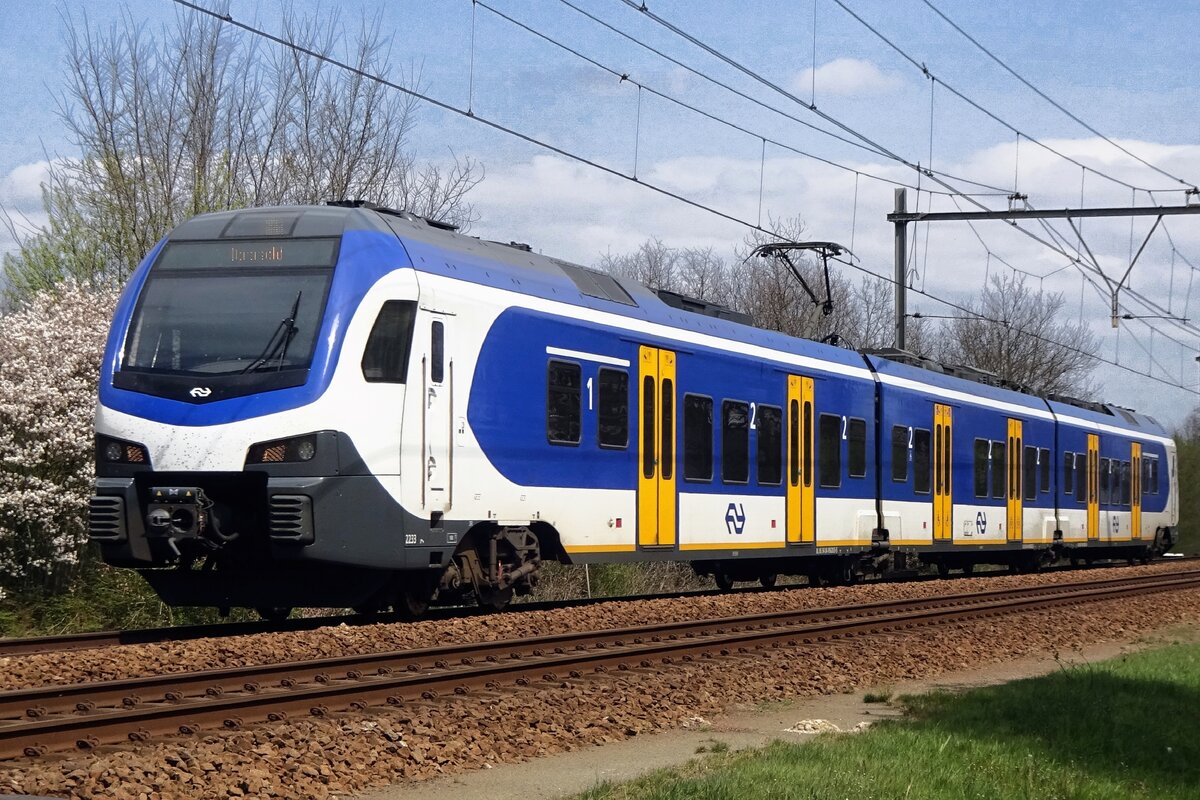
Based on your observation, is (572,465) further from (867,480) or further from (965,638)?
(867,480)

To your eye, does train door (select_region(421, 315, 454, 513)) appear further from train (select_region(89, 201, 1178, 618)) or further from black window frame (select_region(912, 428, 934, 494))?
black window frame (select_region(912, 428, 934, 494))

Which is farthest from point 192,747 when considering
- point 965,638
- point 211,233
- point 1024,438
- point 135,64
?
point 1024,438

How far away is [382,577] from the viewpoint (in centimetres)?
1290

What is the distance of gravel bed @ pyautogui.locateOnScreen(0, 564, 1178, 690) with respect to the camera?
1024cm

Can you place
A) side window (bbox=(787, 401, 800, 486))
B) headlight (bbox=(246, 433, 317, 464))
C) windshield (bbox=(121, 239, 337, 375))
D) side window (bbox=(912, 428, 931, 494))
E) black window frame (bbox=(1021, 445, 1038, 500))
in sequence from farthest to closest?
1. black window frame (bbox=(1021, 445, 1038, 500))
2. side window (bbox=(912, 428, 931, 494))
3. side window (bbox=(787, 401, 800, 486))
4. windshield (bbox=(121, 239, 337, 375))
5. headlight (bbox=(246, 433, 317, 464))

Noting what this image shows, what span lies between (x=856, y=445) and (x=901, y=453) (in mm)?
1938

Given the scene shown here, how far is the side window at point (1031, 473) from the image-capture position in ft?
97.2

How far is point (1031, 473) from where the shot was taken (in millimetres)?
29891

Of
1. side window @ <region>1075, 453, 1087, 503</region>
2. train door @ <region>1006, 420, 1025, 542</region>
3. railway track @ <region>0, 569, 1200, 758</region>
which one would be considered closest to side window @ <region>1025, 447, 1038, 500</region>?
train door @ <region>1006, 420, 1025, 542</region>

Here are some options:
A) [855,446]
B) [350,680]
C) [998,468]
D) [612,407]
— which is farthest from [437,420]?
[998,468]

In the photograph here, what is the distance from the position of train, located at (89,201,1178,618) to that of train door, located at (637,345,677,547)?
0.03 metres

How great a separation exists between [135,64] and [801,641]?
15.3 m

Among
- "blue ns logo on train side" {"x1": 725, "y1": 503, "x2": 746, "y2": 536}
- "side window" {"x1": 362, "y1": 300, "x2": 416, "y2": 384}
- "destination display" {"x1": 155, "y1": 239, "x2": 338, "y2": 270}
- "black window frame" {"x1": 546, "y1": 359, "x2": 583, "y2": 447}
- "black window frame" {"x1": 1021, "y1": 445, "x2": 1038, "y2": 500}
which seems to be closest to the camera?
"side window" {"x1": 362, "y1": 300, "x2": 416, "y2": 384}

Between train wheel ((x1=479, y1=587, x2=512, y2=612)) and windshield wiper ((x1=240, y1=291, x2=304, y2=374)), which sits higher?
windshield wiper ((x1=240, y1=291, x2=304, y2=374))
